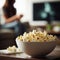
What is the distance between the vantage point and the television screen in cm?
603

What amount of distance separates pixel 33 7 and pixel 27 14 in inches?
10.2

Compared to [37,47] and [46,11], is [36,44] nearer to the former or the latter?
[37,47]

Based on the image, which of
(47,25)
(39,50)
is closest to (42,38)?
(39,50)

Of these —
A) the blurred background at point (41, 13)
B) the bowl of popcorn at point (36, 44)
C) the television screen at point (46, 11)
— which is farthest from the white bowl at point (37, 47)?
the television screen at point (46, 11)

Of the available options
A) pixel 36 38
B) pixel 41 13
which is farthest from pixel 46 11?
pixel 36 38

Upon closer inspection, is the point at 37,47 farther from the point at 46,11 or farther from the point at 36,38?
the point at 46,11

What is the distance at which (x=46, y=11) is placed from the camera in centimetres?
611

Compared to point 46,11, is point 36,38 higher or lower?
lower

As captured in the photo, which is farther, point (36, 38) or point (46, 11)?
point (46, 11)

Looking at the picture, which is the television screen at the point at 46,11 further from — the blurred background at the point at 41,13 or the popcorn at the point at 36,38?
the popcorn at the point at 36,38

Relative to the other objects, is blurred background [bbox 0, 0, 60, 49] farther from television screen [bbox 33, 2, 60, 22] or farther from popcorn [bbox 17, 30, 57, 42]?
popcorn [bbox 17, 30, 57, 42]

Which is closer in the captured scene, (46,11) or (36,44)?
(36,44)

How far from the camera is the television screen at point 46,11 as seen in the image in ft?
19.8

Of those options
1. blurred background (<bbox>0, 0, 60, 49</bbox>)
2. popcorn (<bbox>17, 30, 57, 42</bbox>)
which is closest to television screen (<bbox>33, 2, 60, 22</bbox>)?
blurred background (<bbox>0, 0, 60, 49</bbox>)
